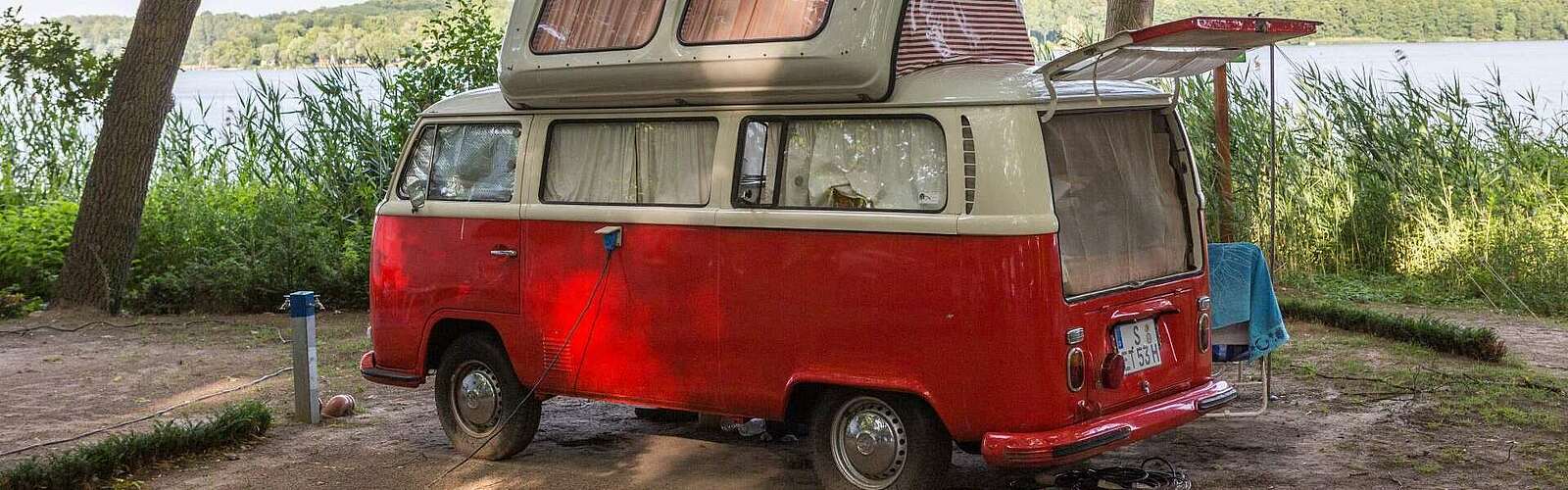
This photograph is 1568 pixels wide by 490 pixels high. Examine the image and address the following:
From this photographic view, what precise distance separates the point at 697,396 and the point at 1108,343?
65.4 inches

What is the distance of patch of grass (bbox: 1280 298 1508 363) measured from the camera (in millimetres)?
8836

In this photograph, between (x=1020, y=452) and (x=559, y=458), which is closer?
(x=1020, y=452)

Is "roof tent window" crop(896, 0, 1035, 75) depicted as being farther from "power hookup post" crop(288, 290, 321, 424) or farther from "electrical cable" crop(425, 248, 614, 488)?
"power hookup post" crop(288, 290, 321, 424)

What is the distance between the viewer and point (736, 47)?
5816 mm

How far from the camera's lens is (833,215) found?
18.4ft

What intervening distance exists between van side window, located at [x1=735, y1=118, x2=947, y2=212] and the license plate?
3.06 feet

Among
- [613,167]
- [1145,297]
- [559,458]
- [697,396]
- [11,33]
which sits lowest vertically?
[559,458]

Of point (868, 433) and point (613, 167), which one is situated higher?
point (613, 167)

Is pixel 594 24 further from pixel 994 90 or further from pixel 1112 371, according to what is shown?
pixel 1112 371

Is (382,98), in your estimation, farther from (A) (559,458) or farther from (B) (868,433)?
(B) (868,433)

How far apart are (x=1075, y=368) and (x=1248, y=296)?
198 centimetres

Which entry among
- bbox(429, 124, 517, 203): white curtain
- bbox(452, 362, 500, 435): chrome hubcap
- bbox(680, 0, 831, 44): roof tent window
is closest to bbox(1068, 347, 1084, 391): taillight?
bbox(680, 0, 831, 44): roof tent window

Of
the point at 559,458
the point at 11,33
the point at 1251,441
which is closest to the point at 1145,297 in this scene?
the point at 1251,441

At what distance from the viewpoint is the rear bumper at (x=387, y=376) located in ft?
23.3
